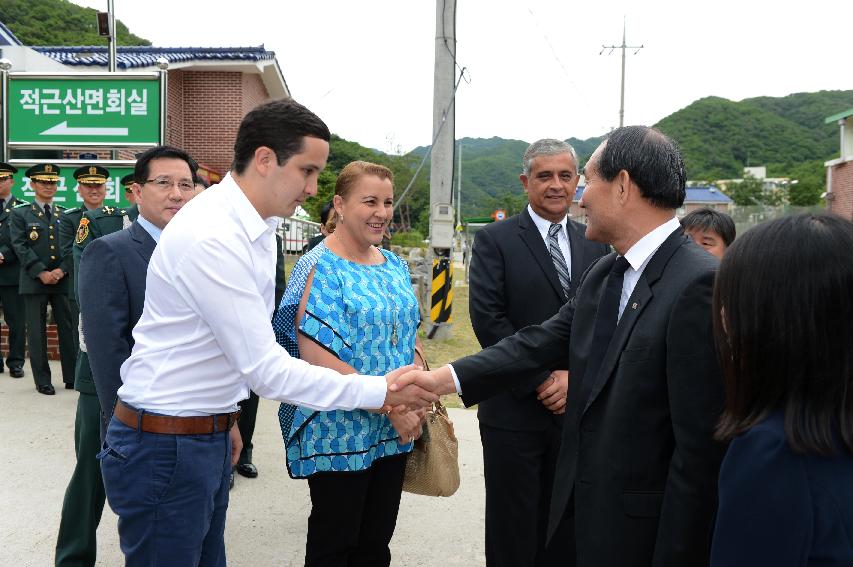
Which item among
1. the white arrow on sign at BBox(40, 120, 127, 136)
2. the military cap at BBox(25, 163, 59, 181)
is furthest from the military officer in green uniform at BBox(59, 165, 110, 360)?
the military cap at BBox(25, 163, 59, 181)

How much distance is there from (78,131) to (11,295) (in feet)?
6.53

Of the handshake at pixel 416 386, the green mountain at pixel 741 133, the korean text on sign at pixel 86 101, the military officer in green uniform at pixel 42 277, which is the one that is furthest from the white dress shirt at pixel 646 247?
the green mountain at pixel 741 133

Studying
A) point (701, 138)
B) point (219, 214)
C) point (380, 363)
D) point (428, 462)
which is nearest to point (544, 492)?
point (428, 462)

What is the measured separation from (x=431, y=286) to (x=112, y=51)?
17.9 feet

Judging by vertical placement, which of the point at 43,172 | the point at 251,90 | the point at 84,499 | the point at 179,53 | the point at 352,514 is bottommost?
the point at 84,499

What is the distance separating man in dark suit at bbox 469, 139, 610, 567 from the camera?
311cm

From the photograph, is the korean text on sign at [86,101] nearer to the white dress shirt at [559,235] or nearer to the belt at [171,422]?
the white dress shirt at [559,235]

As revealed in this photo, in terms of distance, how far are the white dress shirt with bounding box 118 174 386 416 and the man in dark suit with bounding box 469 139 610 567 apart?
1308mm

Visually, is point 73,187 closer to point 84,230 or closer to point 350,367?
point 84,230

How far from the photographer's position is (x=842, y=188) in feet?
96.4

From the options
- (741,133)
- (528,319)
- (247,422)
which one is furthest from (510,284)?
(741,133)

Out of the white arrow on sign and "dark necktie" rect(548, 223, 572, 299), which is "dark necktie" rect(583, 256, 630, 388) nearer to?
"dark necktie" rect(548, 223, 572, 299)

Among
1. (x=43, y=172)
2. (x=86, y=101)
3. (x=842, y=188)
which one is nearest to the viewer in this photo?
(x=86, y=101)

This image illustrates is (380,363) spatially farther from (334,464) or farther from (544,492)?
(544,492)
